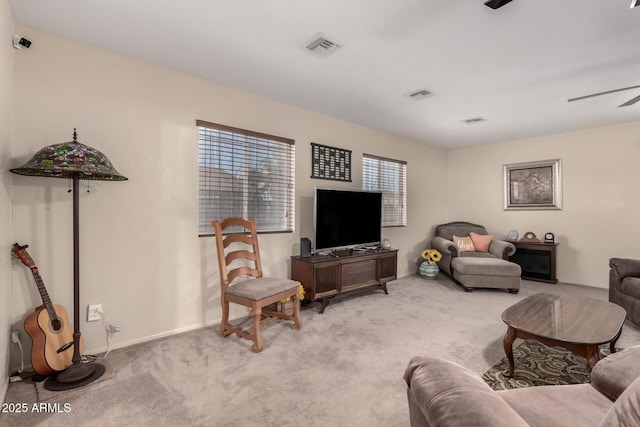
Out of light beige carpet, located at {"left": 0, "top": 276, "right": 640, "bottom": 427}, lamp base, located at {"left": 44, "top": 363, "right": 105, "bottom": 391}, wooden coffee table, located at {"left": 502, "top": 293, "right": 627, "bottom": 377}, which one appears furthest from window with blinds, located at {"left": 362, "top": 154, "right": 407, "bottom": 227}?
lamp base, located at {"left": 44, "top": 363, "right": 105, "bottom": 391}

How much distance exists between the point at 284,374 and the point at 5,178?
2.21 m

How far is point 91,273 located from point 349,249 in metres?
2.73

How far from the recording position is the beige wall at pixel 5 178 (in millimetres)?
1732

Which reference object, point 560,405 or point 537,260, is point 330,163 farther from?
point 537,260

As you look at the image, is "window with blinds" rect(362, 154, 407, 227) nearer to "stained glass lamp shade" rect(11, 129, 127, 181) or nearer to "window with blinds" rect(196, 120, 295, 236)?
"window with blinds" rect(196, 120, 295, 236)

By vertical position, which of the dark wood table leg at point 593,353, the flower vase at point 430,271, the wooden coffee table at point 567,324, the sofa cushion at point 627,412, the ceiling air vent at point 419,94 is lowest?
the flower vase at point 430,271

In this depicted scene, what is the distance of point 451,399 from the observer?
79cm

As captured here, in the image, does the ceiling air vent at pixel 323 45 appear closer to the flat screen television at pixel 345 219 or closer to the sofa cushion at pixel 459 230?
the flat screen television at pixel 345 219

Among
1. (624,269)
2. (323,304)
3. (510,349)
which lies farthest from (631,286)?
(323,304)

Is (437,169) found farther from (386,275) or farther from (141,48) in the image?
(141,48)

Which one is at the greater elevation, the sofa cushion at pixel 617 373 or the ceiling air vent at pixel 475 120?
the ceiling air vent at pixel 475 120

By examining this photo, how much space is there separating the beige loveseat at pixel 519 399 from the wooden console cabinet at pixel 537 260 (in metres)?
4.19

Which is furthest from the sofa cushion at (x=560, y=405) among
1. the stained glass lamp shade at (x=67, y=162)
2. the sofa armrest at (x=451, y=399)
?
the stained glass lamp shade at (x=67, y=162)

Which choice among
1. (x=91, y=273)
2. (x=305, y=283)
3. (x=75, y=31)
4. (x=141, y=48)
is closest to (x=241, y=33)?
(x=141, y=48)
